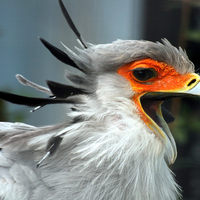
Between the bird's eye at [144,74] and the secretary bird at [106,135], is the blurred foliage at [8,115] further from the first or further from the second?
the bird's eye at [144,74]

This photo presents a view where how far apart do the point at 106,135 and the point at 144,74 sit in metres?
0.24

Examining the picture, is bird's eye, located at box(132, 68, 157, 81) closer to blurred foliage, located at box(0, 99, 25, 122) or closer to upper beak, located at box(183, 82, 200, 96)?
upper beak, located at box(183, 82, 200, 96)

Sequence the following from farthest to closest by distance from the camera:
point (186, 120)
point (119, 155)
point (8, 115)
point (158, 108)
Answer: point (8, 115), point (186, 120), point (158, 108), point (119, 155)

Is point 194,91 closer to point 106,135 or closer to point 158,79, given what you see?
point 158,79

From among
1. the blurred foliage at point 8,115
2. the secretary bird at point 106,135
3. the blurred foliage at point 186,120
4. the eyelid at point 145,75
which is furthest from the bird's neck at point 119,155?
the blurred foliage at point 8,115

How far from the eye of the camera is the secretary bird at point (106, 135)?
1.00 metres

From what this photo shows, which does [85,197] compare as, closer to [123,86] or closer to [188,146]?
[123,86]

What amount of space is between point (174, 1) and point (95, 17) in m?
0.57

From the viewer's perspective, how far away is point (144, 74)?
1063 mm

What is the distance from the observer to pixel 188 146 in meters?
2.36

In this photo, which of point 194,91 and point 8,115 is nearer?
point 194,91

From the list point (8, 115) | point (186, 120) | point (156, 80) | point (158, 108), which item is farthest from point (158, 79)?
point (8, 115)

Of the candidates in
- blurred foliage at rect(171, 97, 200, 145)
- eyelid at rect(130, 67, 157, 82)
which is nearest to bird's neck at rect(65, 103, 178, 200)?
eyelid at rect(130, 67, 157, 82)

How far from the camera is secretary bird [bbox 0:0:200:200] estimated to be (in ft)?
3.29
